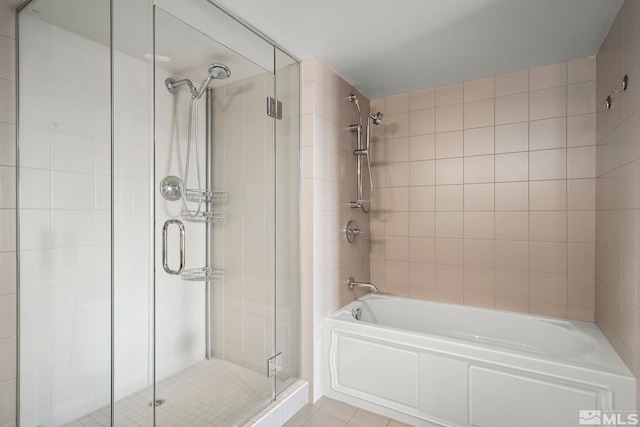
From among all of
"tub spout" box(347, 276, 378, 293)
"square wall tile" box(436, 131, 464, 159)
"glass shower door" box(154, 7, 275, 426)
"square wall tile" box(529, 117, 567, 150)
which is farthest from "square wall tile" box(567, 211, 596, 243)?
"glass shower door" box(154, 7, 275, 426)

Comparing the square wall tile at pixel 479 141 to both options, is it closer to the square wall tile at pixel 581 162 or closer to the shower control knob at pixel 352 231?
the square wall tile at pixel 581 162

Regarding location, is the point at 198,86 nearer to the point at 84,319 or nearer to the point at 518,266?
the point at 84,319

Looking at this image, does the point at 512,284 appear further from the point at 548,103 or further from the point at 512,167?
the point at 548,103

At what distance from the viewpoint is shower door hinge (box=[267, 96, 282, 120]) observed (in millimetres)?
2094

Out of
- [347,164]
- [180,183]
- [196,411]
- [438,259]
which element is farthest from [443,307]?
[180,183]

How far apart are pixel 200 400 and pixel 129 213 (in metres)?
1.04

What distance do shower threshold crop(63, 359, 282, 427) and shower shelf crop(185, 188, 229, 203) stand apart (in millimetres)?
860

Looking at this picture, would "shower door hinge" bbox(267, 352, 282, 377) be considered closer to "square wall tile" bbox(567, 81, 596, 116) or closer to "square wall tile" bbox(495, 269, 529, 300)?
"square wall tile" bbox(495, 269, 529, 300)

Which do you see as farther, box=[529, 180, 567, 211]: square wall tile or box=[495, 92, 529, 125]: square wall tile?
box=[495, 92, 529, 125]: square wall tile

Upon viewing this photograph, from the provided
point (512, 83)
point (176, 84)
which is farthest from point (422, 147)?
point (176, 84)

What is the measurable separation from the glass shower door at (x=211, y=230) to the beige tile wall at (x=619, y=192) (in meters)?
1.93

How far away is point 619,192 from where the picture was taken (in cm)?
172

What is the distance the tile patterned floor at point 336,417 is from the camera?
2025mm

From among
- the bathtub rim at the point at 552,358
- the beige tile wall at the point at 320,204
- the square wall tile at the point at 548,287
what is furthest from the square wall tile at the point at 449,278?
the beige tile wall at the point at 320,204
